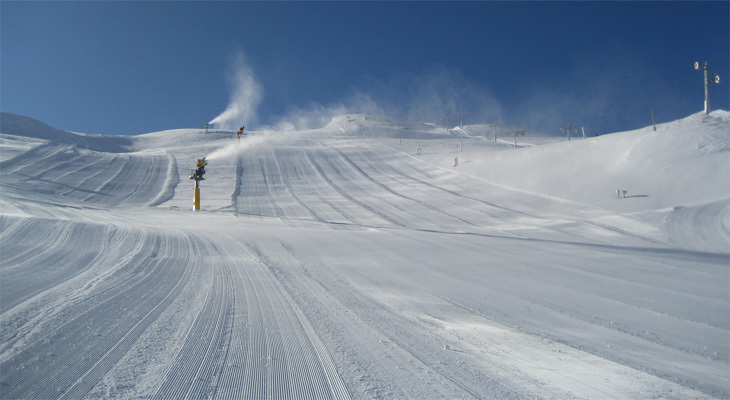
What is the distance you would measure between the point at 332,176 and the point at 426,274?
24.2 metres

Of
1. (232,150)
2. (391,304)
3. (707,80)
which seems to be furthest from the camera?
(232,150)

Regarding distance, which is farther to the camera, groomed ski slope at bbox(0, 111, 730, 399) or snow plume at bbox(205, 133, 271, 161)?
snow plume at bbox(205, 133, 271, 161)

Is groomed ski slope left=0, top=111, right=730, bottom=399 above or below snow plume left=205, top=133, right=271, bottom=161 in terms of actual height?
below

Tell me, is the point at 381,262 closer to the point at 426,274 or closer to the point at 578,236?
the point at 426,274

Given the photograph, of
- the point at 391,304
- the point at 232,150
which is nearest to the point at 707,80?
the point at 391,304

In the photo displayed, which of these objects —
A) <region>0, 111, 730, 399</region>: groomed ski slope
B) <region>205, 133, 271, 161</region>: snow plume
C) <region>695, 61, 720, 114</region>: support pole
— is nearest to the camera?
<region>0, 111, 730, 399</region>: groomed ski slope

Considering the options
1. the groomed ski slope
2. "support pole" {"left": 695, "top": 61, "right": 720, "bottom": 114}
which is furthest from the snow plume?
"support pole" {"left": 695, "top": 61, "right": 720, "bottom": 114}

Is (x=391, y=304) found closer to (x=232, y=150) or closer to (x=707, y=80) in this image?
(x=707, y=80)

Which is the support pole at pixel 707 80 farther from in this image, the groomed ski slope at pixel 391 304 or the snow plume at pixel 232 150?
the snow plume at pixel 232 150

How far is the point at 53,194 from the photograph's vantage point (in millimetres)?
22656

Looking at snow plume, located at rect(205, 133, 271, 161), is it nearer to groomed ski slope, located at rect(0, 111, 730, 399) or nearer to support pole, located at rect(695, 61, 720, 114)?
groomed ski slope, located at rect(0, 111, 730, 399)

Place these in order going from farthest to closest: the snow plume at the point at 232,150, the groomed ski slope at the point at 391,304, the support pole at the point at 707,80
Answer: the snow plume at the point at 232,150 → the support pole at the point at 707,80 → the groomed ski slope at the point at 391,304

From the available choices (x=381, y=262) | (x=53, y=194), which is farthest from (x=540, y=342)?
(x=53, y=194)

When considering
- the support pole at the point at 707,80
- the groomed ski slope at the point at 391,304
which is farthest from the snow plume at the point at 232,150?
the support pole at the point at 707,80
